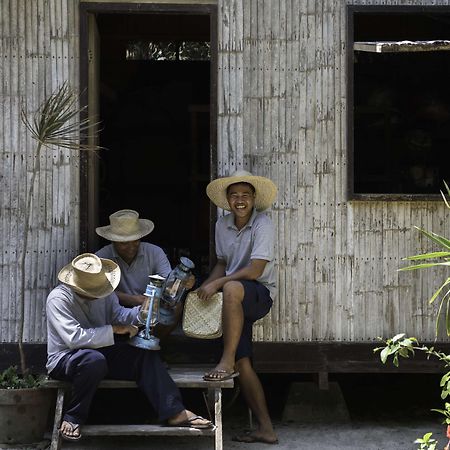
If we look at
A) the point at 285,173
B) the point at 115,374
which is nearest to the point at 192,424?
the point at 115,374

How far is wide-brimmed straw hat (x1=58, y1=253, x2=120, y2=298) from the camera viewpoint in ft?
17.2

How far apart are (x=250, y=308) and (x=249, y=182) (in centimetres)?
84

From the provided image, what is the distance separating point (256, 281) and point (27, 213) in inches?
62.4

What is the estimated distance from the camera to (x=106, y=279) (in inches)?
210

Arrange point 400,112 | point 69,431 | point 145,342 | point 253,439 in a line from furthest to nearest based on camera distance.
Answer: point 400,112 < point 253,439 < point 145,342 < point 69,431

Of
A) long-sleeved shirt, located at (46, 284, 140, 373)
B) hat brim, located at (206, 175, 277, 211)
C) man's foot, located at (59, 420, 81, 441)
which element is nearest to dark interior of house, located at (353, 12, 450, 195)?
hat brim, located at (206, 175, 277, 211)

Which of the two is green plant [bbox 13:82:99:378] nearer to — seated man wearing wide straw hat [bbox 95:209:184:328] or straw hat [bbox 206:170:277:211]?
seated man wearing wide straw hat [bbox 95:209:184:328]

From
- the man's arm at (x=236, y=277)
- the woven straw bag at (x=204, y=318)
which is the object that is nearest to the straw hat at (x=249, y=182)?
the man's arm at (x=236, y=277)

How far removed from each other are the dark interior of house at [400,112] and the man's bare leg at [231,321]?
141 inches

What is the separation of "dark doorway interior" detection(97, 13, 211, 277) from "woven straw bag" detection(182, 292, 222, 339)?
3960 millimetres

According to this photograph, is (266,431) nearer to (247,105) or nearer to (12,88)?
(247,105)

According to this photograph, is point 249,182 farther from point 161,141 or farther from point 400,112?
point 161,141

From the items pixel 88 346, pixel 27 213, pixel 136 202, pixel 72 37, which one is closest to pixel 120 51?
pixel 136 202

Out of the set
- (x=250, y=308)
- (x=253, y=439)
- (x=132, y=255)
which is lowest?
(x=253, y=439)
